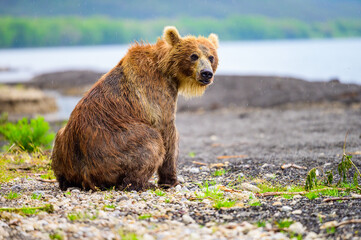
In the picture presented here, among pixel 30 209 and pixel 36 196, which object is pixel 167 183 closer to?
pixel 36 196

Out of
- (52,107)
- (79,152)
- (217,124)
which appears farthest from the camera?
(52,107)

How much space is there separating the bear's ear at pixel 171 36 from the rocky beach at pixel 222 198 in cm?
226

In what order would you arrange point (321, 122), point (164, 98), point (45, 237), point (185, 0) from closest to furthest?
point (45, 237)
point (164, 98)
point (321, 122)
point (185, 0)

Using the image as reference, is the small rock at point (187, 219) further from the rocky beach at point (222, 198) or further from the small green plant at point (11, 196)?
the small green plant at point (11, 196)

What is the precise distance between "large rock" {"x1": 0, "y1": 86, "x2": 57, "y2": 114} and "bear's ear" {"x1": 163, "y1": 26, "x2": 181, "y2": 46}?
16.9m

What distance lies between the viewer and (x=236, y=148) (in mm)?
10172

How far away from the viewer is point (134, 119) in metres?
5.94

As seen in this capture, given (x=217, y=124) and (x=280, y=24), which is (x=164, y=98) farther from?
(x=280, y=24)

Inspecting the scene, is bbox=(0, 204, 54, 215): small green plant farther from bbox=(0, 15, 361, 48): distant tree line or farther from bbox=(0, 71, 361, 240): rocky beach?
bbox=(0, 15, 361, 48): distant tree line

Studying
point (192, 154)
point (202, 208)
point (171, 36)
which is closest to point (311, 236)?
point (202, 208)

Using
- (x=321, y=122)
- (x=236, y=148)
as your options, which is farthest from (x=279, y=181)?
(x=321, y=122)

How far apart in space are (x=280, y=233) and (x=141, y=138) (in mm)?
2405

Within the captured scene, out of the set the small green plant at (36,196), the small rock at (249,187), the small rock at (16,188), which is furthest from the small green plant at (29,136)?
the small rock at (249,187)

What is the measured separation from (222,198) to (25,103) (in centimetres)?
1914
